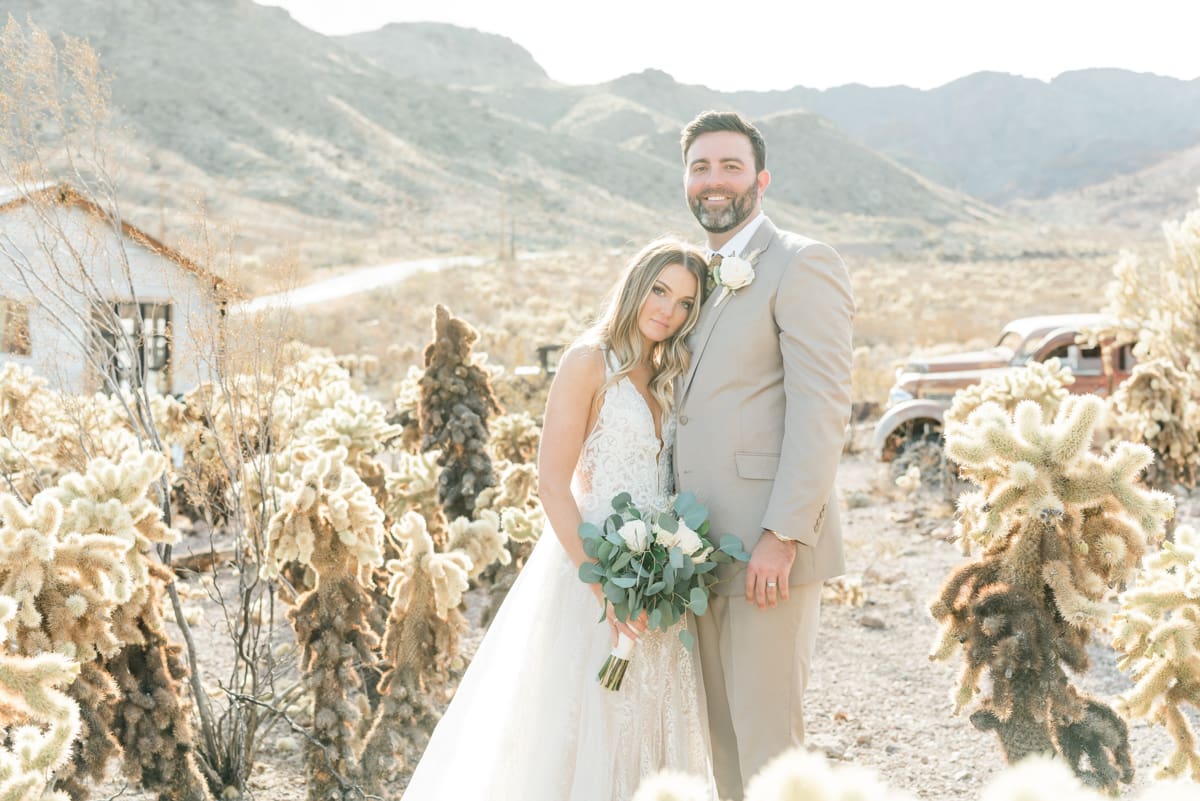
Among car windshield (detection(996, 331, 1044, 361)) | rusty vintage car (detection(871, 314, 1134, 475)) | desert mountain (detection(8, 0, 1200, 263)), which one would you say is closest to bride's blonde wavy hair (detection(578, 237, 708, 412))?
→ rusty vintage car (detection(871, 314, 1134, 475))

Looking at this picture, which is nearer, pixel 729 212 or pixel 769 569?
pixel 769 569

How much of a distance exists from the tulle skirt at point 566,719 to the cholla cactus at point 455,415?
3456 mm

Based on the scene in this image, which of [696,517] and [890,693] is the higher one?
[696,517]

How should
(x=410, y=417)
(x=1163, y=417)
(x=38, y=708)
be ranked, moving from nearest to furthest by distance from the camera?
1. (x=38, y=708)
2. (x=410, y=417)
3. (x=1163, y=417)

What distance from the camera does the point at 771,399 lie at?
116 inches

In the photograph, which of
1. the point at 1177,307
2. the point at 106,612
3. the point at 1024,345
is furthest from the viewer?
the point at 1024,345

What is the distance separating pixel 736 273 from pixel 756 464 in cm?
60

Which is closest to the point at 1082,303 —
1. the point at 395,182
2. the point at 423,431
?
the point at 423,431

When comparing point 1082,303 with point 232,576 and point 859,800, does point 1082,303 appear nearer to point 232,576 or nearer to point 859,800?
point 232,576

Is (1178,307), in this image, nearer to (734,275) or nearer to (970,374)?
(970,374)

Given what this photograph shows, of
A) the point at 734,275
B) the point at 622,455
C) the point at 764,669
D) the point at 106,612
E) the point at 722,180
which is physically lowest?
the point at 764,669

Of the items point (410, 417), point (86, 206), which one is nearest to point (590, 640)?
point (86, 206)

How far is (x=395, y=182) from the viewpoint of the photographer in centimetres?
5903

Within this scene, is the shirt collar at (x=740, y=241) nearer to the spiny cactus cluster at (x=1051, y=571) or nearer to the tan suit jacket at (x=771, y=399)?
the tan suit jacket at (x=771, y=399)
